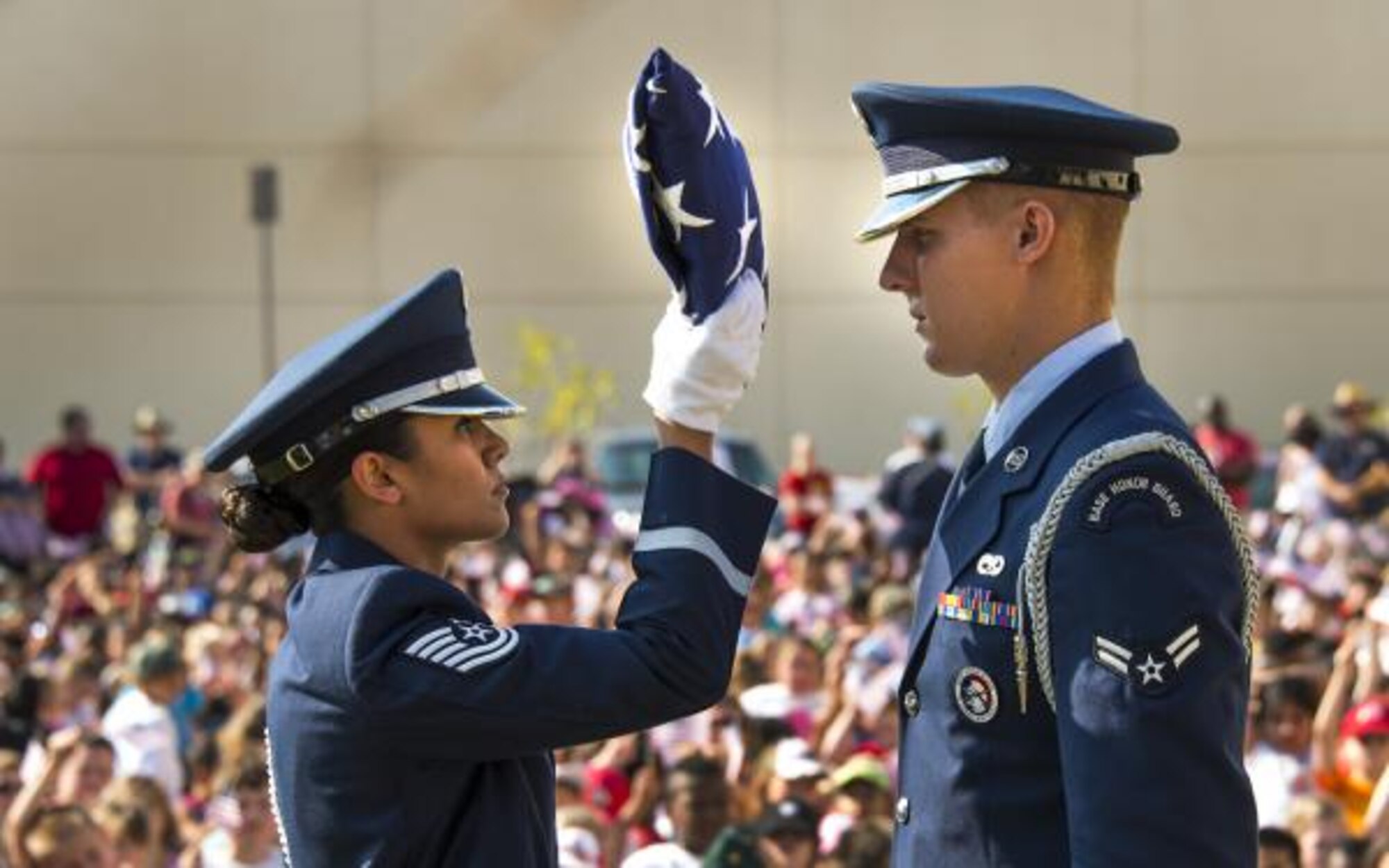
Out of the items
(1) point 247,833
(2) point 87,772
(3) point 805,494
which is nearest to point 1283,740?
(1) point 247,833

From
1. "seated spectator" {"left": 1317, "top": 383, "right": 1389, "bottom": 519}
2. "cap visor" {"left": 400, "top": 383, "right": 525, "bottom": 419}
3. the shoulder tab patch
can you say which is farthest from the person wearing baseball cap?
"seated spectator" {"left": 1317, "top": 383, "right": 1389, "bottom": 519}

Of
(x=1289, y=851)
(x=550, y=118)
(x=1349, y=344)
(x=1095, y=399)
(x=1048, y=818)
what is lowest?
(x=1289, y=851)

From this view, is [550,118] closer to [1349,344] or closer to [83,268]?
[83,268]

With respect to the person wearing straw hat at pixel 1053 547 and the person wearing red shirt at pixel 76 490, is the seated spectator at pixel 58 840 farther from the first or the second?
the person wearing red shirt at pixel 76 490

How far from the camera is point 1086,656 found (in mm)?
2754

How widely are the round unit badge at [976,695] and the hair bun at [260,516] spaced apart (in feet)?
2.78

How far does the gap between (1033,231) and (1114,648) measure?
0.48 metres

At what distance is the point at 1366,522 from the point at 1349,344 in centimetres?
1240

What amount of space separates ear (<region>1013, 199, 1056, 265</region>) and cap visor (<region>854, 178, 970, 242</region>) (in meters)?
0.07

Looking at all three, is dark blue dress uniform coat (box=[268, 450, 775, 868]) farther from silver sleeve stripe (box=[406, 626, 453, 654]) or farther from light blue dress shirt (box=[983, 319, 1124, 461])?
light blue dress shirt (box=[983, 319, 1124, 461])

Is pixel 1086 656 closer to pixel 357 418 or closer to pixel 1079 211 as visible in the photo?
pixel 1079 211

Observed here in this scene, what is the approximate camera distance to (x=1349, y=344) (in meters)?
27.4

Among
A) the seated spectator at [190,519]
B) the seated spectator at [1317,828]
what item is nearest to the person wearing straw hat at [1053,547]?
the seated spectator at [1317,828]

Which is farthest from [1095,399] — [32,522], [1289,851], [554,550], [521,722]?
[32,522]
